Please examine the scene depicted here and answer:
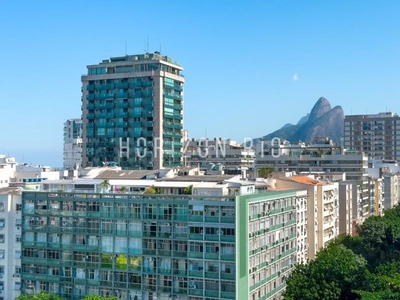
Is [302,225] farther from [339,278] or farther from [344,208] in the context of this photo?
[344,208]

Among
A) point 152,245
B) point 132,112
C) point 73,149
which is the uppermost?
point 132,112

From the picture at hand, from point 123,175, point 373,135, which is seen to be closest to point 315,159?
point 373,135

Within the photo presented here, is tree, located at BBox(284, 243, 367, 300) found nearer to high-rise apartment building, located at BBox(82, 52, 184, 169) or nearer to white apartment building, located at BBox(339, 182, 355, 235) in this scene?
white apartment building, located at BBox(339, 182, 355, 235)

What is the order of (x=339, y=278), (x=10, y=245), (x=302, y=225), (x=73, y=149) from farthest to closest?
(x=73, y=149)
(x=302, y=225)
(x=10, y=245)
(x=339, y=278)

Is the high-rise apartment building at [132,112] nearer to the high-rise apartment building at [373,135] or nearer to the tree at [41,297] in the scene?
the tree at [41,297]

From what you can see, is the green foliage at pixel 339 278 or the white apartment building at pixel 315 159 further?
the white apartment building at pixel 315 159

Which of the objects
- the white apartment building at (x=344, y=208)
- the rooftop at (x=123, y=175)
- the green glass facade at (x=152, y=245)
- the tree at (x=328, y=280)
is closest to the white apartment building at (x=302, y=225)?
the green glass facade at (x=152, y=245)

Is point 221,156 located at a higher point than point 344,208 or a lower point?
higher
